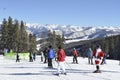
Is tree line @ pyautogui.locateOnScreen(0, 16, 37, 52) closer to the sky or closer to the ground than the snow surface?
closer to the sky

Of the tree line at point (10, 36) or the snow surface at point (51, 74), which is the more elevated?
the tree line at point (10, 36)

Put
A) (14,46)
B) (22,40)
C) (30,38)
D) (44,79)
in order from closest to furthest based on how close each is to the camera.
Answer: (44,79)
(14,46)
(22,40)
(30,38)

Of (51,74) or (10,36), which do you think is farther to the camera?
(10,36)

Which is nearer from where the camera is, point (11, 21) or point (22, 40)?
point (11, 21)

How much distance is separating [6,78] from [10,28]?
378ft

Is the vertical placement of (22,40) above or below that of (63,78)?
above

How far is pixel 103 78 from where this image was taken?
21359mm

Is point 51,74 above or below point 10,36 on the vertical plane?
below

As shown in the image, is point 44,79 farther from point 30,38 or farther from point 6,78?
point 30,38

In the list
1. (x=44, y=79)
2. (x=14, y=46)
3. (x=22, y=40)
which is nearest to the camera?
(x=44, y=79)

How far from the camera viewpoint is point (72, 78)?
2127 centimetres

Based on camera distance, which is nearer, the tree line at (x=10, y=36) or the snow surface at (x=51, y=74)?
the snow surface at (x=51, y=74)

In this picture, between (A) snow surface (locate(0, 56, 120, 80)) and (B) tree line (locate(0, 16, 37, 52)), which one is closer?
(A) snow surface (locate(0, 56, 120, 80))

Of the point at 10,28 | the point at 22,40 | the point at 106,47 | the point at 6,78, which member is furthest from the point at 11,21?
the point at 6,78
